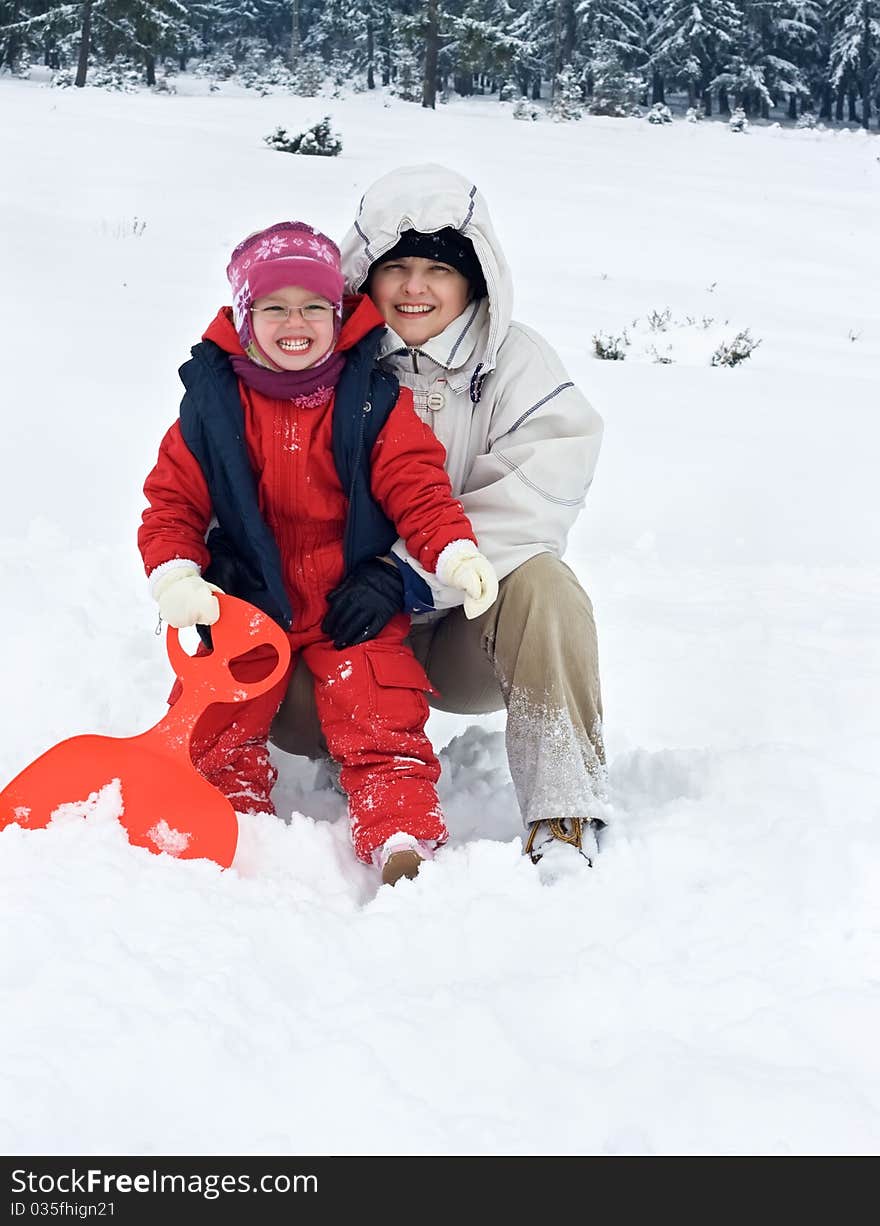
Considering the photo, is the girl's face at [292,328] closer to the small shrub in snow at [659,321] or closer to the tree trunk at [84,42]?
the small shrub in snow at [659,321]

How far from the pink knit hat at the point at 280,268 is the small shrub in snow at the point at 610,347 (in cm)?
400

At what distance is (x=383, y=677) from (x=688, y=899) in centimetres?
70

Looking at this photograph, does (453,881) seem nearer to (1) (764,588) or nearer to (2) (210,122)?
(1) (764,588)

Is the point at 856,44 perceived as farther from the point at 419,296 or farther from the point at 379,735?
the point at 379,735

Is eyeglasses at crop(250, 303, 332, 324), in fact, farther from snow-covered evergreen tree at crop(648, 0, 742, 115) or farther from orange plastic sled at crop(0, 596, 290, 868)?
snow-covered evergreen tree at crop(648, 0, 742, 115)

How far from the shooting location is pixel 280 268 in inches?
81.9

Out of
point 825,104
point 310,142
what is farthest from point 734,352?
point 825,104

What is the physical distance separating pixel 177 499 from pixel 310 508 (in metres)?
0.27

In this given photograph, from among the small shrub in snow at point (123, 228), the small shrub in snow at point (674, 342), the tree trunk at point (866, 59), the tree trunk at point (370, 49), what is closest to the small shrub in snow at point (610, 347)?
the small shrub in snow at point (674, 342)

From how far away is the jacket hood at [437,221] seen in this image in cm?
220

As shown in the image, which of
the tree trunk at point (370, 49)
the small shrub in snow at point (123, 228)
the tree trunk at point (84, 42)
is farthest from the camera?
the tree trunk at point (370, 49)

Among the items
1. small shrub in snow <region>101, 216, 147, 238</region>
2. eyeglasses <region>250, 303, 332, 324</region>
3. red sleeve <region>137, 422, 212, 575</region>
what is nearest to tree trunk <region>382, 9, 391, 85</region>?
small shrub in snow <region>101, 216, 147, 238</region>
